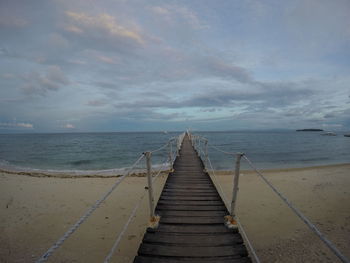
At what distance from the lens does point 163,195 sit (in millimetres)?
4387

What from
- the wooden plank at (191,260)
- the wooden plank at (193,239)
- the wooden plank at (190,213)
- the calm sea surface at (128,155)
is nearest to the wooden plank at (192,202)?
the wooden plank at (190,213)

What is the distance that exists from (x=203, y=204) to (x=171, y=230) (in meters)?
1.20

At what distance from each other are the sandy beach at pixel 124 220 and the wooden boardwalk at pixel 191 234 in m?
1.26

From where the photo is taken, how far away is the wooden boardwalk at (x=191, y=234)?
8.00 feet

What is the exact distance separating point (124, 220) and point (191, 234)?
3043 millimetres

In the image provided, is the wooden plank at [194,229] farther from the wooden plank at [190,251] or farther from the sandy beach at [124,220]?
the sandy beach at [124,220]

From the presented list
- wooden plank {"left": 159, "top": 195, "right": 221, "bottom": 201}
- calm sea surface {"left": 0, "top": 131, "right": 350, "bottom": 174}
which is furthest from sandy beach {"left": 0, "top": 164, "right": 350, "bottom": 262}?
calm sea surface {"left": 0, "top": 131, "right": 350, "bottom": 174}

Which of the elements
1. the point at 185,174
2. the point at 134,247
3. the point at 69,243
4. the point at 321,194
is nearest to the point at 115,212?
the point at 69,243

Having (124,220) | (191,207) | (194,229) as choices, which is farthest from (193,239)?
(124,220)

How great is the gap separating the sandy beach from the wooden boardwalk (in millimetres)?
1263

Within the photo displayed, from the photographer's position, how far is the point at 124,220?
5.18m

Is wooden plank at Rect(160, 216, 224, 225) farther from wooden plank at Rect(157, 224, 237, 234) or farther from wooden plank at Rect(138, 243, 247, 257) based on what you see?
wooden plank at Rect(138, 243, 247, 257)

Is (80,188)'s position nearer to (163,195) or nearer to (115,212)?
(115,212)

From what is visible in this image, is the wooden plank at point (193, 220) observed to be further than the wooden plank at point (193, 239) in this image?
Yes
